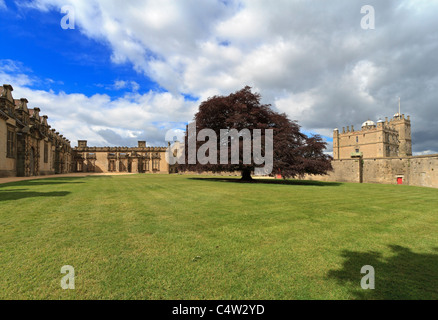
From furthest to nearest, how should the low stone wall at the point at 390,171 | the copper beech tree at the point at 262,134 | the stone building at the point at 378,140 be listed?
the stone building at the point at 378,140, the low stone wall at the point at 390,171, the copper beech tree at the point at 262,134

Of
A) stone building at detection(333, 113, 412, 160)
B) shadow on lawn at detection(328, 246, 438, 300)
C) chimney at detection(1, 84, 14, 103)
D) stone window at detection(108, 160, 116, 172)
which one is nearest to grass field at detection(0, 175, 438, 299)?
shadow on lawn at detection(328, 246, 438, 300)

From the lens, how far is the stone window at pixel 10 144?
25.1 meters

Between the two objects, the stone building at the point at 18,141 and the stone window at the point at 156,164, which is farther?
the stone window at the point at 156,164

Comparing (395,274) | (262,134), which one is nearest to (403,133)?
(262,134)

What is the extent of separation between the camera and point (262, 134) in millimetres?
23828

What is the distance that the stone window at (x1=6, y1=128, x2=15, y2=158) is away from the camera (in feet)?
82.3

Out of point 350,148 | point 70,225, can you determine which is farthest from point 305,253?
point 350,148

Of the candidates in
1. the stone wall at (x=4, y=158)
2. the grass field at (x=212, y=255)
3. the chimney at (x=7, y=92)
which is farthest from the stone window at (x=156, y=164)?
the grass field at (x=212, y=255)

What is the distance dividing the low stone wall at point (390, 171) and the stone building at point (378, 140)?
3381 cm

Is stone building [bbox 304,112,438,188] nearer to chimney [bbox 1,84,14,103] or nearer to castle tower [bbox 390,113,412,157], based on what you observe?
castle tower [bbox 390,113,412,157]

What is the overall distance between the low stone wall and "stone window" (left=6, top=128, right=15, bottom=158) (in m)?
47.2

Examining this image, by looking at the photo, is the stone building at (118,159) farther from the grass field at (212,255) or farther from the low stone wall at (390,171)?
the grass field at (212,255)

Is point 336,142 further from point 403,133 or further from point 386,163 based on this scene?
point 386,163

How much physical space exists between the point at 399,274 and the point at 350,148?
258ft
